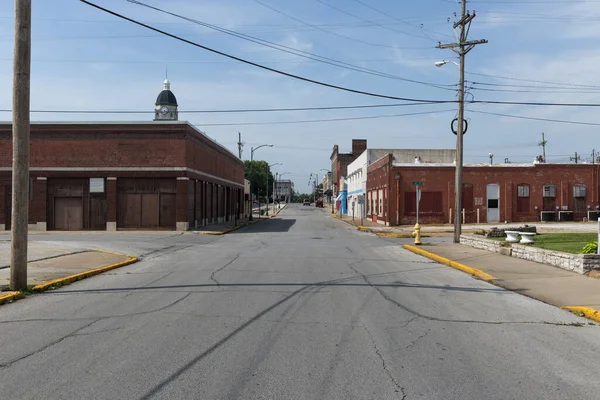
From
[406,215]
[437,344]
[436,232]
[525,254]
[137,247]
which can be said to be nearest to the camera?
[437,344]

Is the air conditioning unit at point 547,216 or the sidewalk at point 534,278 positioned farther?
the air conditioning unit at point 547,216

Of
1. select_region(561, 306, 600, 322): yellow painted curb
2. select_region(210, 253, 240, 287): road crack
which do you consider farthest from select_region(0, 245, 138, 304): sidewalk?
select_region(561, 306, 600, 322): yellow painted curb

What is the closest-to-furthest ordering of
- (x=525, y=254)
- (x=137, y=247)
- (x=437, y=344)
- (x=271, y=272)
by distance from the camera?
(x=437, y=344)
(x=271, y=272)
(x=525, y=254)
(x=137, y=247)

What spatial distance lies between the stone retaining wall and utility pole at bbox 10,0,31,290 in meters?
12.7

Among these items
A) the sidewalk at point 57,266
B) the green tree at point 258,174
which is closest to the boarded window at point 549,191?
the sidewalk at point 57,266

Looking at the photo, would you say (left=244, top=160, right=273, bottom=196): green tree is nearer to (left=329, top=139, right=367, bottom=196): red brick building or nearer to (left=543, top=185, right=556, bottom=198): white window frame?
(left=329, top=139, right=367, bottom=196): red brick building

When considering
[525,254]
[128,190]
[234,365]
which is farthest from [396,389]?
[128,190]

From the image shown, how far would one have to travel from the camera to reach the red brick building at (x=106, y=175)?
1399 inches

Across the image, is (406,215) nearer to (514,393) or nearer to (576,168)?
(576,168)

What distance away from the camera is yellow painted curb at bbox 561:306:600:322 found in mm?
8515

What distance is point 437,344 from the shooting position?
6.84 m

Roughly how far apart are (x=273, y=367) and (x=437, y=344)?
92.5 inches

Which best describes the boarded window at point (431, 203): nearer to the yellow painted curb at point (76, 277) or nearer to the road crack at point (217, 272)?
the road crack at point (217, 272)

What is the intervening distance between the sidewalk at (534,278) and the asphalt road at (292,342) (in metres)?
0.51
